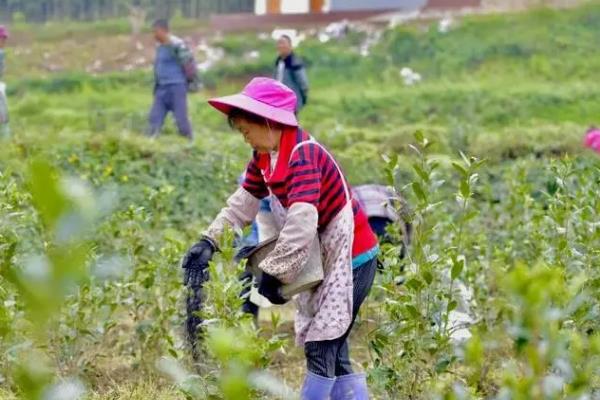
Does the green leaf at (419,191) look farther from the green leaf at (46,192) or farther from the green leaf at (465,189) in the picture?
the green leaf at (46,192)

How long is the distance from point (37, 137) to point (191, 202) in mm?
1456

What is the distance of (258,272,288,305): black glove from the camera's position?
337cm

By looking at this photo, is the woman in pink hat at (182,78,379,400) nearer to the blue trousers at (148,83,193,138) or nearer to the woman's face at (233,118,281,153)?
the woman's face at (233,118,281,153)

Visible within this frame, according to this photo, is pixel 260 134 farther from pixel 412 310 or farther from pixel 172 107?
pixel 172 107

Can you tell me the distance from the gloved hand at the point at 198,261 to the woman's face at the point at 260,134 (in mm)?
339

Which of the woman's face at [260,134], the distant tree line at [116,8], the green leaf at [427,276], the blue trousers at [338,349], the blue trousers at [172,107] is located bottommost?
the distant tree line at [116,8]

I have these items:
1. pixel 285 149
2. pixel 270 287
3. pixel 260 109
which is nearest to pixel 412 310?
pixel 270 287

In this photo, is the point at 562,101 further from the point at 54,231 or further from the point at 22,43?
the point at 54,231

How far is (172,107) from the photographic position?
32.9 ft

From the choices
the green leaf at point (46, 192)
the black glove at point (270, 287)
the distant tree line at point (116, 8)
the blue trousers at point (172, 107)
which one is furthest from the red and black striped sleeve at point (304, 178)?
the distant tree line at point (116, 8)

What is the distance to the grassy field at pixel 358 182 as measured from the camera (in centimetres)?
142

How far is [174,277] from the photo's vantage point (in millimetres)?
4125

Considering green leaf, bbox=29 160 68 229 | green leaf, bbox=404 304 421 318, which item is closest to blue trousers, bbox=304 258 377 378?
green leaf, bbox=404 304 421 318

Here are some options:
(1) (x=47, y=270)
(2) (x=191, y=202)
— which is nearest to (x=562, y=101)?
(2) (x=191, y=202)
